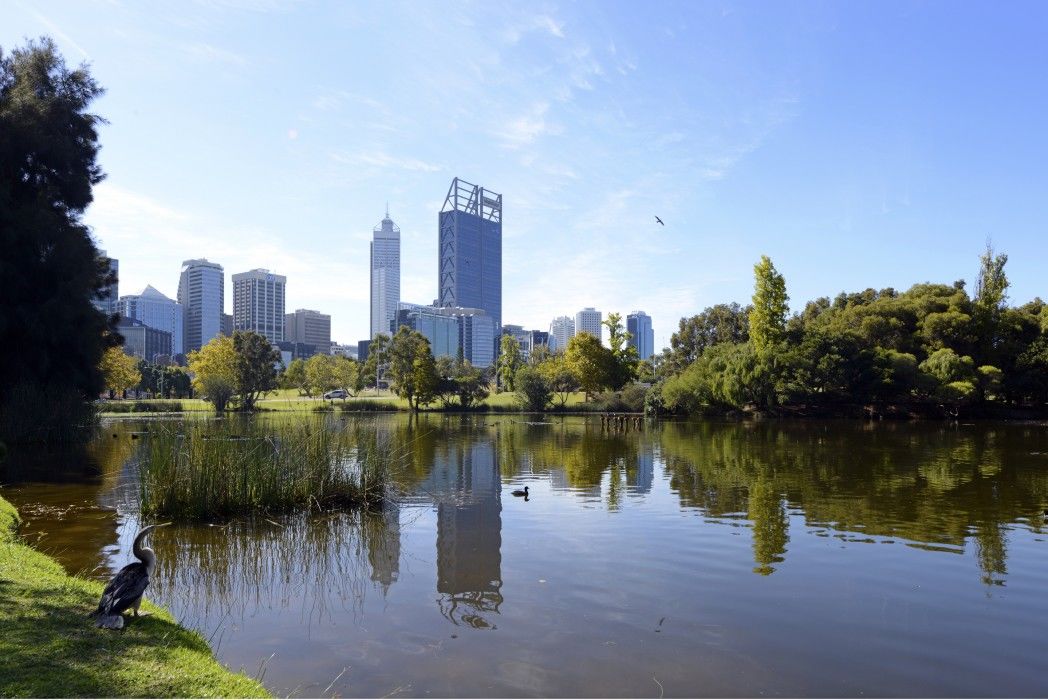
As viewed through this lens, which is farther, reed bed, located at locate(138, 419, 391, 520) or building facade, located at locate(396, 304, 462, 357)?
building facade, located at locate(396, 304, 462, 357)

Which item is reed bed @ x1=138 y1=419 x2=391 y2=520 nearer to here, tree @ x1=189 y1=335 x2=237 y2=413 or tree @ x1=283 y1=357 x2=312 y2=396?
tree @ x1=189 y1=335 x2=237 y2=413

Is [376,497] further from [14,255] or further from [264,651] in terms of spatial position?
[14,255]

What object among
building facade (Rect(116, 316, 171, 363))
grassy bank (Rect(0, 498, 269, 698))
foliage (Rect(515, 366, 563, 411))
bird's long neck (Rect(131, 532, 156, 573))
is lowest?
grassy bank (Rect(0, 498, 269, 698))

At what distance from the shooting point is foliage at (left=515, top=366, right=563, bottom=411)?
63.7 m

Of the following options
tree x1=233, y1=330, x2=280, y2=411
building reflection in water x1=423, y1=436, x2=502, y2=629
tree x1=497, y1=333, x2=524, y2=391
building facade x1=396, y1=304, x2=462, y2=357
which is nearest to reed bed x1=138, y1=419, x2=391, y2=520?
building reflection in water x1=423, y1=436, x2=502, y2=629

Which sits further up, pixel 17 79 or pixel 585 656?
pixel 17 79

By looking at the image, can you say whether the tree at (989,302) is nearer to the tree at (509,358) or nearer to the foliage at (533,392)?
the foliage at (533,392)

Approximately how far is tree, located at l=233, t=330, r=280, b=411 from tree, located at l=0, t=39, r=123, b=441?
39570 mm

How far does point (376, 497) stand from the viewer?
43.3 feet

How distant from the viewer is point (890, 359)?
47.6m

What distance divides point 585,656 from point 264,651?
2.86 meters

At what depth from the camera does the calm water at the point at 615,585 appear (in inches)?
229

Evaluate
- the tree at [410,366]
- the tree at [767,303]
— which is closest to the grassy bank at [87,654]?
the tree at [767,303]

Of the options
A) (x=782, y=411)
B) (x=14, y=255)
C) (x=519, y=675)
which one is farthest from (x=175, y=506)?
(x=782, y=411)
